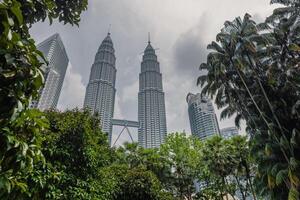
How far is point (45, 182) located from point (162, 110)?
11471cm

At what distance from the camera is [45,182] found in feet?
26.3

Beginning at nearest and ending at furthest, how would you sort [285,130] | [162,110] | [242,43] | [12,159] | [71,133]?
[12,159] → [71,133] → [285,130] → [242,43] → [162,110]

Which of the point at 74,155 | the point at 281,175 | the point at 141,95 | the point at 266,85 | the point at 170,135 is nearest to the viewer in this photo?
the point at 74,155

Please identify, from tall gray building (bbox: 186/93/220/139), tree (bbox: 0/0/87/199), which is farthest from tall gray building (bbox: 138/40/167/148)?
tree (bbox: 0/0/87/199)

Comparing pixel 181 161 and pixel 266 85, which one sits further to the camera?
pixel 181 161

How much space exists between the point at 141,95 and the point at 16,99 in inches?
5295


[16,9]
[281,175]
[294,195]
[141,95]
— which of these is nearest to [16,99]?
[16,9]

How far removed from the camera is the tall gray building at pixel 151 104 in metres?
103

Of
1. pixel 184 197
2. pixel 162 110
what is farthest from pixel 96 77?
pixel 184 197

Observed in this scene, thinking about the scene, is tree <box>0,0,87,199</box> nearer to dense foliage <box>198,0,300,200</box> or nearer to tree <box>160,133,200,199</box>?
dense foliage <box>198,0,300,200</box>

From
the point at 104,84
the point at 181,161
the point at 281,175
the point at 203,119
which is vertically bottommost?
the point at 281,175

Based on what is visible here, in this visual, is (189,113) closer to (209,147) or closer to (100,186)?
(209,147)

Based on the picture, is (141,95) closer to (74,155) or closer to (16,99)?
(74,155)

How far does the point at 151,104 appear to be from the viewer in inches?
4899
